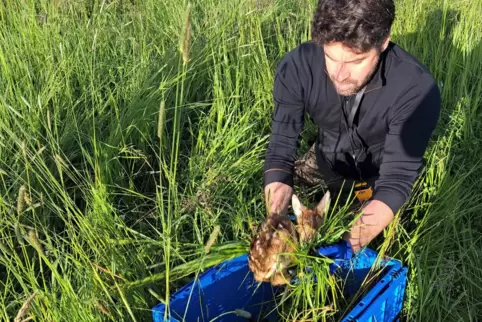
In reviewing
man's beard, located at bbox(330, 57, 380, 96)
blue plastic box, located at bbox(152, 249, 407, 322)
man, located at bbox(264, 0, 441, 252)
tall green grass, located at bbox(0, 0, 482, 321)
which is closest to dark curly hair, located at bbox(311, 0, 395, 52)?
man, located at bbox(264, 0, 441, 252)

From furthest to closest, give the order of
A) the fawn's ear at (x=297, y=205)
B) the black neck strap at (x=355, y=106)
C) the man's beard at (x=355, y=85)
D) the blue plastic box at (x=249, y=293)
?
the black neck strap at (x=355, y=106)
the man's beard at (x=355, y=85)
the fawn's ear at (x=297, y=205)
the blue plastic box at (x=249, y=293)

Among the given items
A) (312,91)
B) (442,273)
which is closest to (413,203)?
(442,273)

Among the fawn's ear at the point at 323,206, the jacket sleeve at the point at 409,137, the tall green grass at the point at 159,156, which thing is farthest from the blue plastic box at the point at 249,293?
the jacket sleeve at the point at 409,137

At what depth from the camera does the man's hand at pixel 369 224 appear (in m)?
1.69

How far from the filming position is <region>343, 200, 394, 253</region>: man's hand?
1685mm

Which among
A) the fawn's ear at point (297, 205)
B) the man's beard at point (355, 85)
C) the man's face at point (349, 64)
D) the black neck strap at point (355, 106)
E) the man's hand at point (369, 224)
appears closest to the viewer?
the fawn's ear at point (297, 205)

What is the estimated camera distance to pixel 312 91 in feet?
7.04

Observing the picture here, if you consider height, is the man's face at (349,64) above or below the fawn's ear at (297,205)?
above

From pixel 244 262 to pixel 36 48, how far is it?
172 cm

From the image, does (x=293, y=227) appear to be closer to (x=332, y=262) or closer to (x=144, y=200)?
(x=332, y=262)

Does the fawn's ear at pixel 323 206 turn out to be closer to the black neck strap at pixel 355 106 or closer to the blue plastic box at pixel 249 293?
the blue plastic box at pixel 249 293

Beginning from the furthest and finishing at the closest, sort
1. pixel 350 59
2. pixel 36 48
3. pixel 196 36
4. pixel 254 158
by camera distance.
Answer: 1. pixel 196 36
2. pixel 36 48
3. pixel 254 158
4. pixel 350 59

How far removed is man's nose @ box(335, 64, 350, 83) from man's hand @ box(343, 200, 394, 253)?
490mm

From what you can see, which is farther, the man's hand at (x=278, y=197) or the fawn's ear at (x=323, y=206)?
the man's hand at (x=278, y=197)
